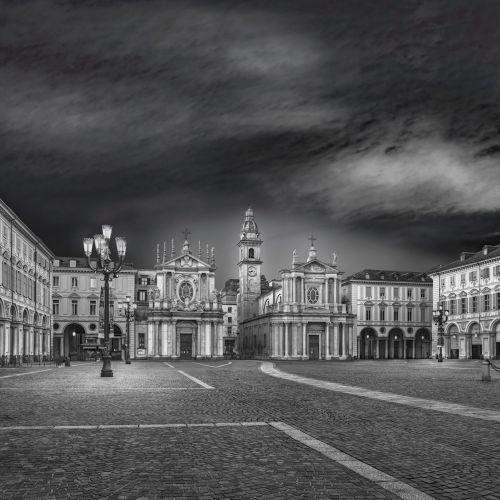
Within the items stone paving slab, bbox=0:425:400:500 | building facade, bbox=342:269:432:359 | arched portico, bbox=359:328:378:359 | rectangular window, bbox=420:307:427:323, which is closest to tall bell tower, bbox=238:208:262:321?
building facade, bbox=342:269:432:359

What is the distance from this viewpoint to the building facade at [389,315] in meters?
107

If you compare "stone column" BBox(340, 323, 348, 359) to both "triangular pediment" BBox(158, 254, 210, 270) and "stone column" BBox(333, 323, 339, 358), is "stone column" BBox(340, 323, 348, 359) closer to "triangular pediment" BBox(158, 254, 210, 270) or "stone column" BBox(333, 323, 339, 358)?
"stone column" BBox(333, 323, 339, 358)

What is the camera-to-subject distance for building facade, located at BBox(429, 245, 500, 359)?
78312 mm

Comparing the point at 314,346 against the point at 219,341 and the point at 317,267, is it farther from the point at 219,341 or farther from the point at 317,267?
the point at 219,341

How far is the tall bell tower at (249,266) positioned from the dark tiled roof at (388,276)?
1590 centimetres

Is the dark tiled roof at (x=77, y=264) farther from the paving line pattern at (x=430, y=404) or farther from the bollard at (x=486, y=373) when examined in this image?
the paving line pattern at (x=430, y=404)

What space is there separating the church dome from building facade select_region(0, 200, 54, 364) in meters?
46.7

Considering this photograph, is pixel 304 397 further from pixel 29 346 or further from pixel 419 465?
pixel 29 346

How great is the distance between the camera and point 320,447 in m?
9.38

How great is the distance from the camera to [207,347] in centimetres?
9750

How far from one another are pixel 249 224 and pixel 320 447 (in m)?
109

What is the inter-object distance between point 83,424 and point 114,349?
85.7 metres

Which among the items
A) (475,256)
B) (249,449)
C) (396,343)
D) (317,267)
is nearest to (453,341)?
(475,256)

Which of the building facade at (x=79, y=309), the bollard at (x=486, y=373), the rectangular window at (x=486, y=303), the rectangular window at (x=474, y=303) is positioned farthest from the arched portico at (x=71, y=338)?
the bollard at (x=486, y=373)
